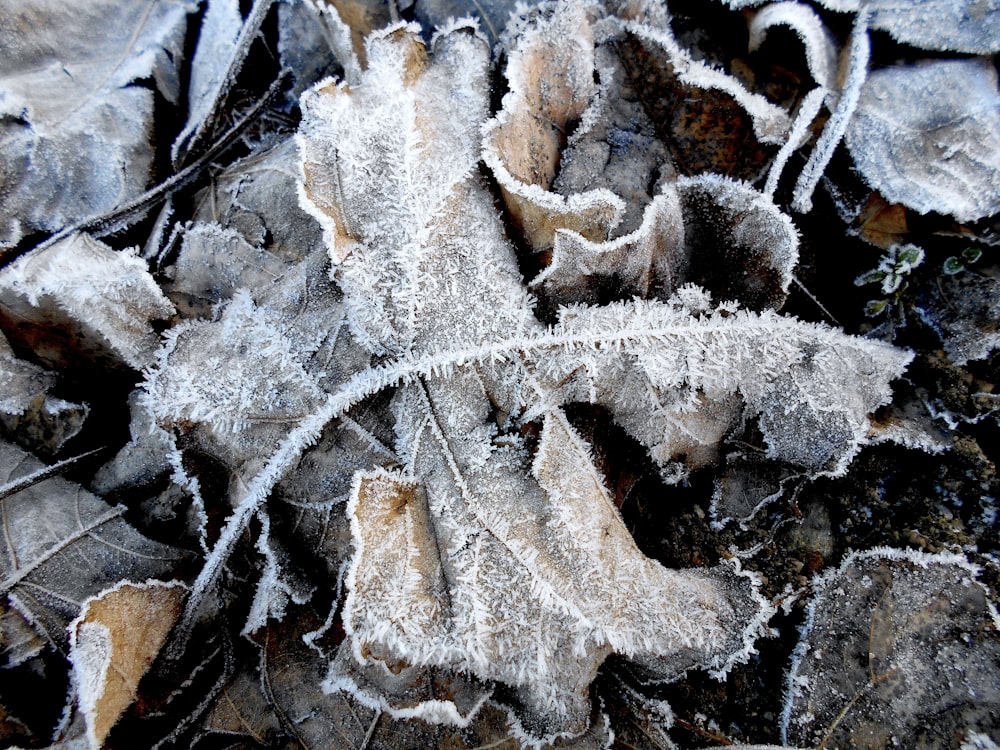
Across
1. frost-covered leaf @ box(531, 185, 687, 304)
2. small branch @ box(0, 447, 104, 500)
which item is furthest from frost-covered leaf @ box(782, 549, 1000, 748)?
small branch @ box(0, 447, 104, 500)

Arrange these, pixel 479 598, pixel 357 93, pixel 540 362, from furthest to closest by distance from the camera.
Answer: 1. pixel 357 93
2. pixel 540 362
3. pixel 479 598

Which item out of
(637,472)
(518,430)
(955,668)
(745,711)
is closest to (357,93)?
(518,430)

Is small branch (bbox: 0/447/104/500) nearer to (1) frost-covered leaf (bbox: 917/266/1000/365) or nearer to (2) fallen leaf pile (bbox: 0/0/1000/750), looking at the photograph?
(2) fallen leaf pile (bbox: 0/0/1000/750)

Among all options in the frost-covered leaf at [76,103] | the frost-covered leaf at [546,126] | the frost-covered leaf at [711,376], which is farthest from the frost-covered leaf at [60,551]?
the frost-covered leaf at [546,126]

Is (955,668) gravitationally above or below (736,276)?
below

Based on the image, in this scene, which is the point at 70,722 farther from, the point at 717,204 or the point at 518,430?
the point at 717,204

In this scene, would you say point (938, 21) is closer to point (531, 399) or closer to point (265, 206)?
point (531, 399)

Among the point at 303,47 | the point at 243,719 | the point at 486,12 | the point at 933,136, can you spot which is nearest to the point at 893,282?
the point at 933,136
